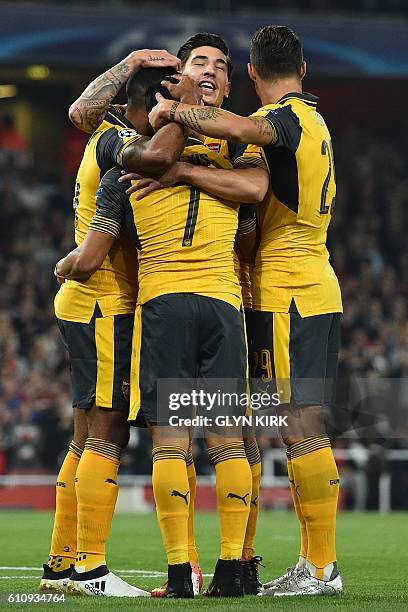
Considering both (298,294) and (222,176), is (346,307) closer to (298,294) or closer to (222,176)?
(298,294)

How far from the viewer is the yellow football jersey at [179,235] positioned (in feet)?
18.7

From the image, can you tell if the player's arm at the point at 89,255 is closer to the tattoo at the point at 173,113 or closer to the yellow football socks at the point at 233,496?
the tattoo at the point at 173,113

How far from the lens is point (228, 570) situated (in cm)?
561

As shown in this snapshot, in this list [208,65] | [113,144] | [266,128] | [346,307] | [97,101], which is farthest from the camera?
[346,307]

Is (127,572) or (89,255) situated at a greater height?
(89,255)

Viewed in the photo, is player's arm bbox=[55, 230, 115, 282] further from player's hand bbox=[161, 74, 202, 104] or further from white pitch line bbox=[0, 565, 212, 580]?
white pitch line bbox=[0, 565, 212, 580]

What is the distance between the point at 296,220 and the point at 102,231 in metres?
0.89

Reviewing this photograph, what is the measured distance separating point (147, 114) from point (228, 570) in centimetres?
209

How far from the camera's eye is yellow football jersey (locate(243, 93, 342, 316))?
5965 mm

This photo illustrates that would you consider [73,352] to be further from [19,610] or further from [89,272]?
[19,610]

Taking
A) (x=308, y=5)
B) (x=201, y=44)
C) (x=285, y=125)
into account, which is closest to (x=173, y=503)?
(x=285, y=125)

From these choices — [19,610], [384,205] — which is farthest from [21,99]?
[19,610]

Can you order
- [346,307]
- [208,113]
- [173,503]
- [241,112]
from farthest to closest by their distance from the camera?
[241,112] → [346,307] → [208,113] → [173,503]

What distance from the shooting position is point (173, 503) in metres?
5.54
